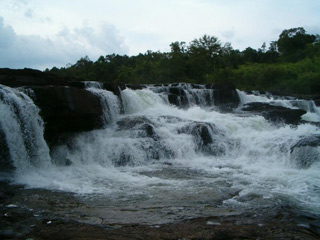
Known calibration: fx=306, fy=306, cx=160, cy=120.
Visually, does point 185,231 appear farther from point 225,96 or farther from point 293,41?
point 293,41

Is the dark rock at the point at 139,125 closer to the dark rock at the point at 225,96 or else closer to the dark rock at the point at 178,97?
the dark rock at the point at 178,97

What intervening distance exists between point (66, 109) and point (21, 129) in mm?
1772

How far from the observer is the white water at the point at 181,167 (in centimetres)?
666

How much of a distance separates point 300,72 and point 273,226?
38.3 meters

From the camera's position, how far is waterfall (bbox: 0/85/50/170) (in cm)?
871

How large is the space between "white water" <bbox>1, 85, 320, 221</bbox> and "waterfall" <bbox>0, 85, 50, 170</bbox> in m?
0.07

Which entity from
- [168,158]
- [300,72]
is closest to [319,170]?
[168,158]

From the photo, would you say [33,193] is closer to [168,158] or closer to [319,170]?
[168,158]

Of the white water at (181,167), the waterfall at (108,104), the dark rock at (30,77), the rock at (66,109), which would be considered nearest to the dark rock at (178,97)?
the white water at (181,167)

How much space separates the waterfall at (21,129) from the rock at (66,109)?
1.77 feet

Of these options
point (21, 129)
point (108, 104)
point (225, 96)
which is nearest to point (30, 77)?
point (108, 104)

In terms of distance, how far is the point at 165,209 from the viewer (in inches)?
225

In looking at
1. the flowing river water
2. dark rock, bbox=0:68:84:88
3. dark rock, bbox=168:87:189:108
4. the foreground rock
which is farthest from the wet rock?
the foreground rock

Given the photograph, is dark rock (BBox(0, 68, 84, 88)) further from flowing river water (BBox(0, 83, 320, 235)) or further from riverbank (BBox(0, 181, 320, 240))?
riverbank (BBox(0, 181, 320, 240))
